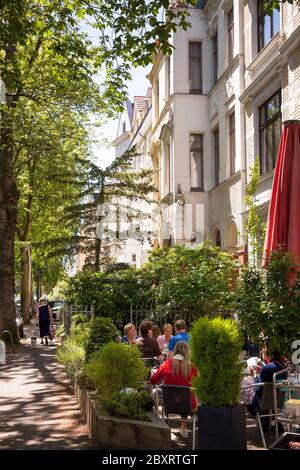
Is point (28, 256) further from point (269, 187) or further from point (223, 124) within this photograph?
point (269, 187)

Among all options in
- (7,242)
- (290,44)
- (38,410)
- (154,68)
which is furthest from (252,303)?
(154,68)

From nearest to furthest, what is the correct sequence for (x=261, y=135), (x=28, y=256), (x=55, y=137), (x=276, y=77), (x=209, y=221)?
(x=276, y=77) → (x=261, y=135) → (x=55, y=137) → (x=209, y=221) → (x=28, y=256)

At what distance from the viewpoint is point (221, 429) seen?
5695 millimetres

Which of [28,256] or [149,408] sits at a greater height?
[28,256]

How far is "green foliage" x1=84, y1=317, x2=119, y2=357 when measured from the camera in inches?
382

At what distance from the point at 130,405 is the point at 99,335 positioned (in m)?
3.49

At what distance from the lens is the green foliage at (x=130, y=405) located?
257 inches

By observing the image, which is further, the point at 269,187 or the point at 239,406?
the point at 269,187

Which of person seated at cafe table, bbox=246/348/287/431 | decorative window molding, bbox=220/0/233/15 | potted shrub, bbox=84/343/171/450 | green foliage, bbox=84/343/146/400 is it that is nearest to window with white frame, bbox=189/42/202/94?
decorative window molding, bbox=220/0/233/15

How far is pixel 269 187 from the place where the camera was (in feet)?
53.1

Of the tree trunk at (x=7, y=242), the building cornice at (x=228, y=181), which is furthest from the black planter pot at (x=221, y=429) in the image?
the tree trunk at (x=7, y=242)
